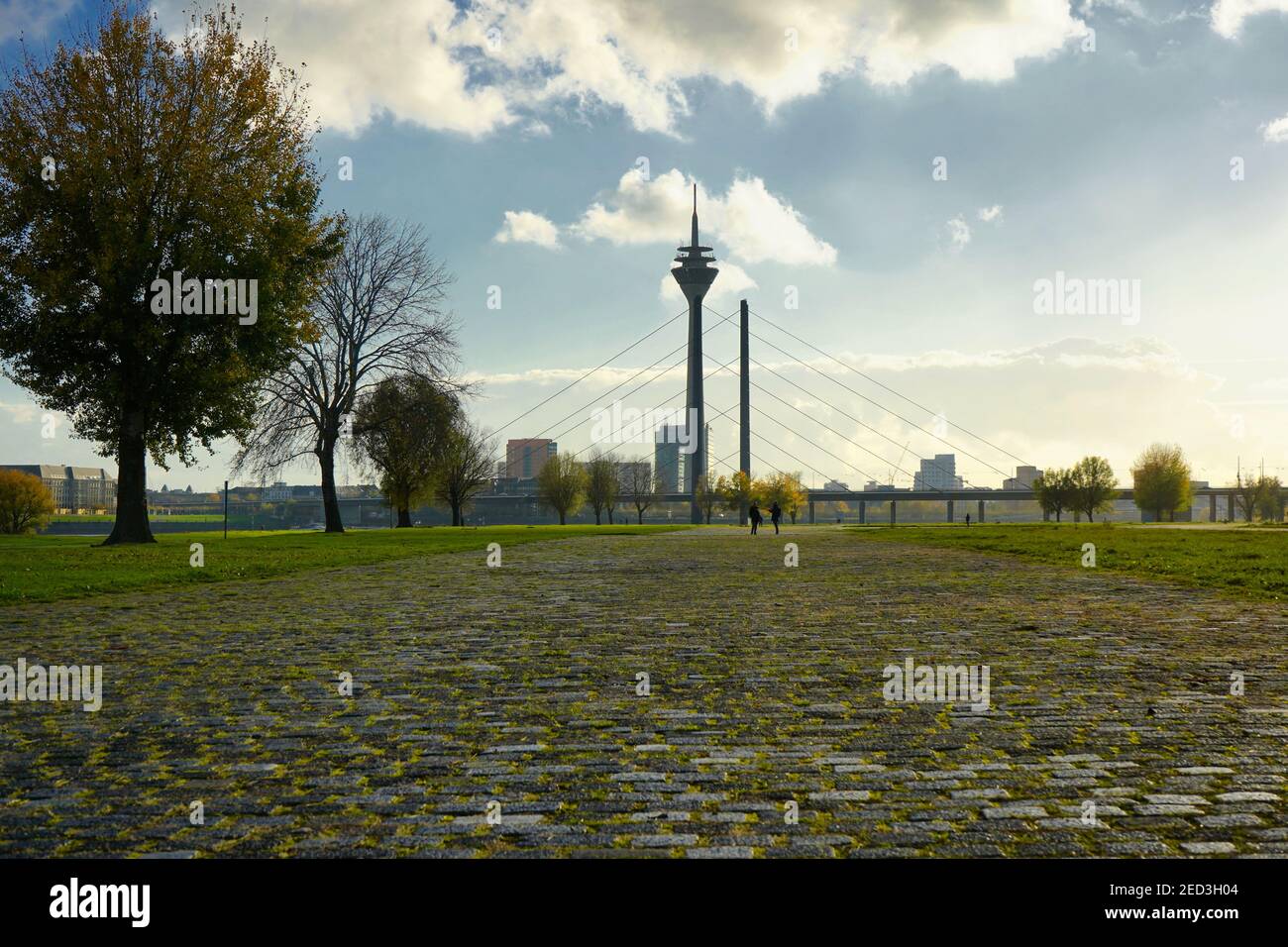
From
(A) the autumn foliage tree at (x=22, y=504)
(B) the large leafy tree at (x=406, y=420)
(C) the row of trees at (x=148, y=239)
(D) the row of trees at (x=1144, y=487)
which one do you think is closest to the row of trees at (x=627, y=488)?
(D) the row of trees at (x=1144, y=487)

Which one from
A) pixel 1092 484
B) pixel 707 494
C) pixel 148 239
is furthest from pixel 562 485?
pixel 148 239

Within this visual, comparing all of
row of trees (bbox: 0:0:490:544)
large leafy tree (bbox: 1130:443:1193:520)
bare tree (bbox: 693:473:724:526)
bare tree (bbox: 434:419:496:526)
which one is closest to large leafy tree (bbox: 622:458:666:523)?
bare tree (bbox: 693:473:724:526)

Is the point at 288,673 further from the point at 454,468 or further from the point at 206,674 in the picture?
the point at 454,468

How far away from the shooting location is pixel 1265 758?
4.84m

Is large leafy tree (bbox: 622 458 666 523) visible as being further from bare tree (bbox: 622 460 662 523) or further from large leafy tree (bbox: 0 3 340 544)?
large leafy tree (bbox: 0 3 340 544)

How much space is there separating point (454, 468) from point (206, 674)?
201 ft

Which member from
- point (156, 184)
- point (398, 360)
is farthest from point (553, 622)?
point (398, 360)

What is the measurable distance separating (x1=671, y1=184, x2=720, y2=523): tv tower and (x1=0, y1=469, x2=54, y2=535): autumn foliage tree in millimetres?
59143

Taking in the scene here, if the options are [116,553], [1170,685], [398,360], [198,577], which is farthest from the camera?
[398,360]

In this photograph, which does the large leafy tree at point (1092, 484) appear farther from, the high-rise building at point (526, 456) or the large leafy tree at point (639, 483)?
the high-rise building at point (526, 456)

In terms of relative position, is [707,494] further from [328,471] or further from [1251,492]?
[328,471]

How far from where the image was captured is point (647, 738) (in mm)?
5320

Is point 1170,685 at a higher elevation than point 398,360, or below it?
below

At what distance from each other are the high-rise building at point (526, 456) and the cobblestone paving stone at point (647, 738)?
118 meters
